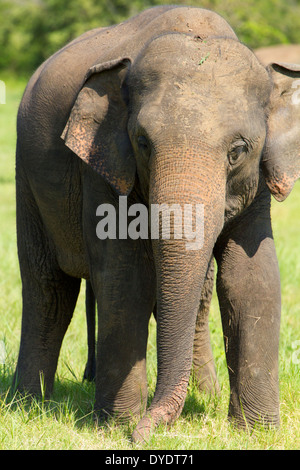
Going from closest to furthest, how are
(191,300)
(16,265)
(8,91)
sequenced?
1. (191,300)
2. (16,265)
3. (8,91)

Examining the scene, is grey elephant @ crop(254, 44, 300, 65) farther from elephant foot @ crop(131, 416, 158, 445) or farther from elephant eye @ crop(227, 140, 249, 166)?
elephant foot @ crop(131, 416, 158, 445)

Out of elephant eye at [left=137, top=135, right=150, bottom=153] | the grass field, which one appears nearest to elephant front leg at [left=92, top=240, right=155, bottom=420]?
the grass field

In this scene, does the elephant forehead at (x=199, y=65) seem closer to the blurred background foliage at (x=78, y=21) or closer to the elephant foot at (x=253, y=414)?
the elephant foot at (x=253, y=414)

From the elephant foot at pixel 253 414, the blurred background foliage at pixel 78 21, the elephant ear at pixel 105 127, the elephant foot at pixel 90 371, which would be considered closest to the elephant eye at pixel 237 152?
the elephant ear at pixel 105 127

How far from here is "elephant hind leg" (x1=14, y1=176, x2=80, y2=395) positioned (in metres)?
4.65

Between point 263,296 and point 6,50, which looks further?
point 6,50

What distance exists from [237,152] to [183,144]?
0.88 ft

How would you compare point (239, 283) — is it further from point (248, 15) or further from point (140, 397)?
point (248, 15)

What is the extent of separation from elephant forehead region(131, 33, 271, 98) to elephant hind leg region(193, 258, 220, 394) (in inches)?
56.3

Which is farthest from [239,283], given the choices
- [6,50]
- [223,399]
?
[6,50]

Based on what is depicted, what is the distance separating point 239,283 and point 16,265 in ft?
14.0

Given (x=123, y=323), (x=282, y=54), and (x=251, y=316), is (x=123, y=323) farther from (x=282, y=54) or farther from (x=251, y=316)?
(x=282, y=54)

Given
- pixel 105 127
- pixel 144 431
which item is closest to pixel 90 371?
pixel 144 431

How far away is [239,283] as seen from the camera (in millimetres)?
3727
